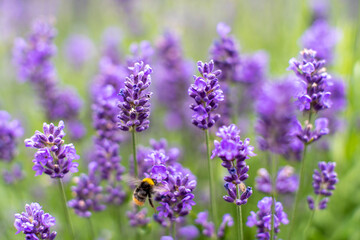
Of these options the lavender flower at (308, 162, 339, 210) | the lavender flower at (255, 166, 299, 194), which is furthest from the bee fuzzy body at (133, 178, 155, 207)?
the lavender flower at (308, 162, 339, 210)

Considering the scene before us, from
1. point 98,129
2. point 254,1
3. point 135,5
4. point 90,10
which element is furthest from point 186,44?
point 98,129

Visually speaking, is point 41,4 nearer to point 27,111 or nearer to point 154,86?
point 27,111

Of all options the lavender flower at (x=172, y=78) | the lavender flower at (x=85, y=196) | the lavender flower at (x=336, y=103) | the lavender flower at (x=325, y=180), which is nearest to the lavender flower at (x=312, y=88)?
the lavender flower at (x=325, y=180)

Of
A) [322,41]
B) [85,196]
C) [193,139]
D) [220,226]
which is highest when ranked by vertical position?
[322,41]

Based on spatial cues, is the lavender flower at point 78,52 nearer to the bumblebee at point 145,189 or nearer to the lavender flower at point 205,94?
the bumblebee at point 145,189

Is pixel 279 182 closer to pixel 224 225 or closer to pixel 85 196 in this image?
pixel 224 225

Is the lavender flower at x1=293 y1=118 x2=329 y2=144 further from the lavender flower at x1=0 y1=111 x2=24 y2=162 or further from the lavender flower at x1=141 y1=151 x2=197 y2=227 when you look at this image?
the lavender flower at x1=0 y1=111 x2=24 y2=162

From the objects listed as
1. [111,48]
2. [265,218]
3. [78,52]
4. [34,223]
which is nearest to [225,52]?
[265,218]
